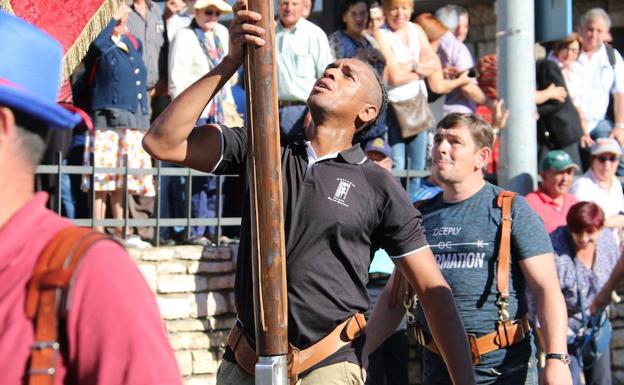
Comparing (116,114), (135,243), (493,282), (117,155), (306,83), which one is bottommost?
(493,282)

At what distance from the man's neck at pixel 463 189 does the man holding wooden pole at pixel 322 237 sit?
108 centimetres

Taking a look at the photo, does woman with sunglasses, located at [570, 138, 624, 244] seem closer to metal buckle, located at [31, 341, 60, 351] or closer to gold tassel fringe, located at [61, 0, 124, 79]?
gold tassel fringe, located at [61, 0, 124, 79]

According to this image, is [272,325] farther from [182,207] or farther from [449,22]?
[449,22]

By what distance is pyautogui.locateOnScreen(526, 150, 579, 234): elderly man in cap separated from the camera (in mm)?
8562

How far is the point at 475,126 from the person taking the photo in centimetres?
573

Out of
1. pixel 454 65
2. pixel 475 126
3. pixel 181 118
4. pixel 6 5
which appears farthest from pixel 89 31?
pixel 454 65

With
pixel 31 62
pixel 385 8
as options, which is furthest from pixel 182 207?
pixel 31 62

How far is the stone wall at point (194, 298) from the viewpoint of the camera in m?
7.81

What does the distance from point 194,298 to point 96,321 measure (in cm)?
590

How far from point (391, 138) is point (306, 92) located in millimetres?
914

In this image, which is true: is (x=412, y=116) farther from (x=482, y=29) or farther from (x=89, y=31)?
(x=482, y=29)

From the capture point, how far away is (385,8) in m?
9.58

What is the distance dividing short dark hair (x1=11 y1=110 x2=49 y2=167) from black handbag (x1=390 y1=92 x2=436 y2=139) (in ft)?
23.1

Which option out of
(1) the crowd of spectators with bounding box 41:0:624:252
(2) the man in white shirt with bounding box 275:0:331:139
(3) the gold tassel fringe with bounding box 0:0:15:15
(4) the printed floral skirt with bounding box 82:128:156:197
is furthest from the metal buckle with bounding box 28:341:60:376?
(2) the man in white shirt with bounding box 275:0:331:139
